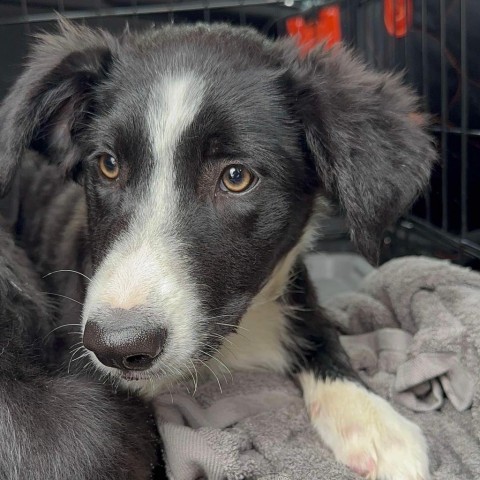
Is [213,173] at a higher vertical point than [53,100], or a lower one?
lower

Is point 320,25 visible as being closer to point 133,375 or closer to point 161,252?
point 161,252

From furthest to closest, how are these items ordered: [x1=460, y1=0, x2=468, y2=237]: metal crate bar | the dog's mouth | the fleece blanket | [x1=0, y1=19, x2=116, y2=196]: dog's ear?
[x1=460, y1=0, x2=468, y2=237]: metal crate bar → [x1=0, y1=19, x2=116, y2=196]: dog's ear → the fleece blanket → the dog's mouth

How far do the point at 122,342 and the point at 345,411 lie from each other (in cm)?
63

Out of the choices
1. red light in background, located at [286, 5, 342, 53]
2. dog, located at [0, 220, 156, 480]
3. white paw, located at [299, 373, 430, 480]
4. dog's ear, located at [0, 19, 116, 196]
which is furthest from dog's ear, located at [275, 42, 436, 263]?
red light in background, located at [286, 5, 342, 53]

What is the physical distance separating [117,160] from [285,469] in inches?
28.6

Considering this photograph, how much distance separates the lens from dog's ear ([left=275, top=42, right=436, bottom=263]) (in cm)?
142

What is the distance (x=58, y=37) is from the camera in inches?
69.3

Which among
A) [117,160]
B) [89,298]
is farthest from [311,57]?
[89,298]

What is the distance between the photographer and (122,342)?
1159 millimetres

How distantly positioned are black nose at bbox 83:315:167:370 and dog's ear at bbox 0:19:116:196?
53cm

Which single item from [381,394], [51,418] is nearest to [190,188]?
[51,418]

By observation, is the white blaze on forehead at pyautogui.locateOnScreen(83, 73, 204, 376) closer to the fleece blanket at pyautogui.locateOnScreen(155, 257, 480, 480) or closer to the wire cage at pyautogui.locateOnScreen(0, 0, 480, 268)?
the fleece blanket at pyautogui.locateOnScreen(155, 257, 480, 480)

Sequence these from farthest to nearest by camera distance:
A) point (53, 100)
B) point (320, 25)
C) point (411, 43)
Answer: point (320, 25) < point (411, 43) < point (53, 100)

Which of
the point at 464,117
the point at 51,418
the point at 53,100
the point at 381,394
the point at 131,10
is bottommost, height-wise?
the point at 381,394
